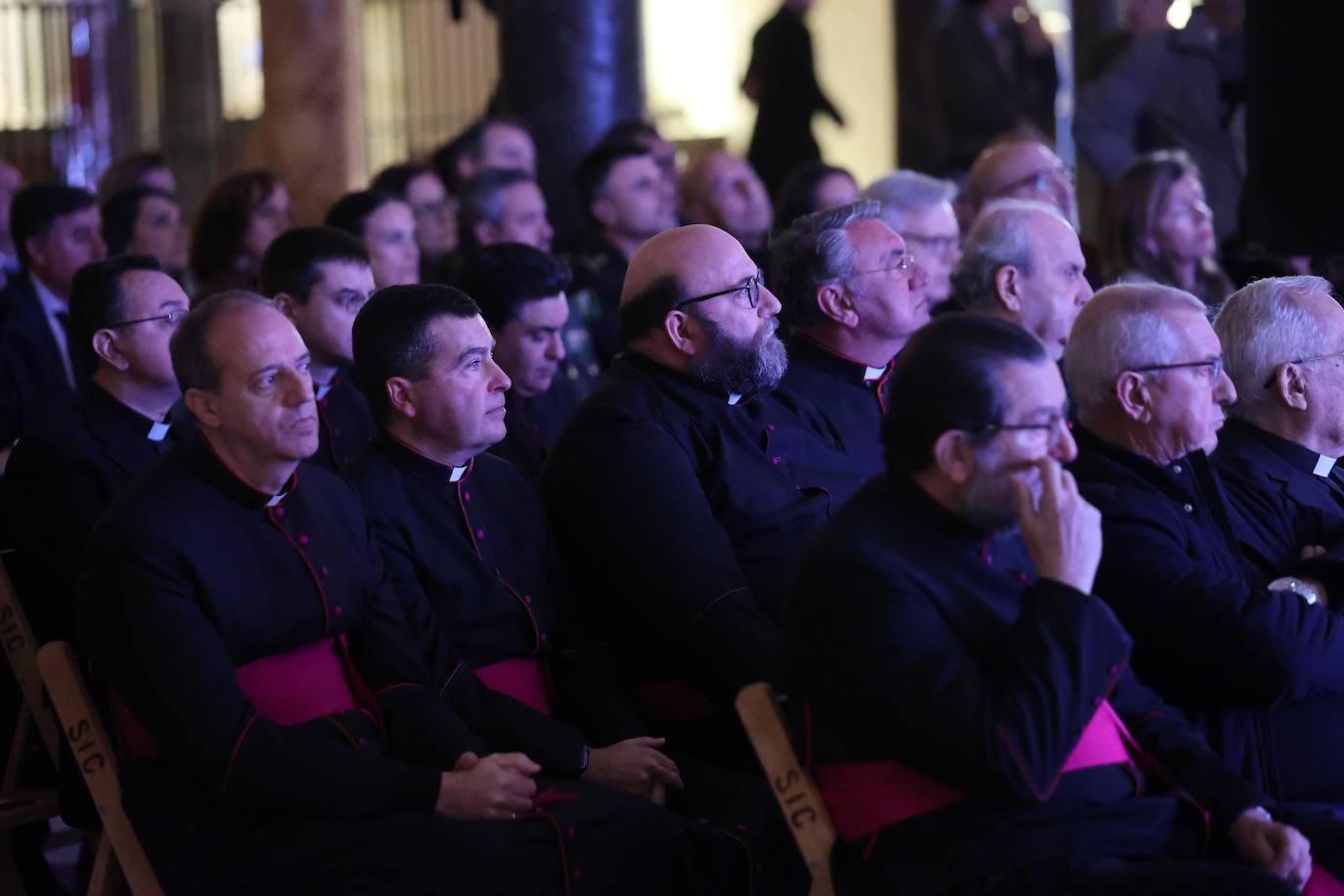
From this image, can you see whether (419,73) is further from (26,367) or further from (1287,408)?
(1287,408)

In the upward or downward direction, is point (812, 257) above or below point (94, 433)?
above

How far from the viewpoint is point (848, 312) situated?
4.57 metres

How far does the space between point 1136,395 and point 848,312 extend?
1.16 meters

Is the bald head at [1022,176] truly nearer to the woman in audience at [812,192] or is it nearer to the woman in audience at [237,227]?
the woman in audience at [812,192]

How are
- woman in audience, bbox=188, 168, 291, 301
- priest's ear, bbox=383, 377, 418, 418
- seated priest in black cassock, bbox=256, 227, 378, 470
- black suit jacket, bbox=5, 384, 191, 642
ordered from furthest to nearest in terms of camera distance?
woman in audience, bbox=188, 168, 291, 301, seated priest in black cassock, bbox=256, 227, 378, 470, black suit jacket, bbox=5, 384, 191, 642, priest's ear, bbox=383, 377, 418, 418

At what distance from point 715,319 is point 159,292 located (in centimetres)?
128

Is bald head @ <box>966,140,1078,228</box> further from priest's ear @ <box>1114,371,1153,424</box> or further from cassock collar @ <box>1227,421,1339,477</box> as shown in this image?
priest's ear @ <box>1114,371,1153,424</box>

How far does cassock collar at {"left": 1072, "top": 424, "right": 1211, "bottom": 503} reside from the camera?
136 inches

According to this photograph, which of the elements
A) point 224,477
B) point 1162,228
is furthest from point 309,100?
point 224,477

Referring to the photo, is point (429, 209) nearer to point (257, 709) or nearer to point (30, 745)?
point (30, 745)

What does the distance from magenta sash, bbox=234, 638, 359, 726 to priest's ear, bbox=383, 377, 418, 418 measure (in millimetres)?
519

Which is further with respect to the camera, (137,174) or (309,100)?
(309,100)

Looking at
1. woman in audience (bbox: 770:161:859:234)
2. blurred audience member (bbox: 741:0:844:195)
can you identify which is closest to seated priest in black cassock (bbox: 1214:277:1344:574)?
woman in audience (bbox: 770:161:859:234)

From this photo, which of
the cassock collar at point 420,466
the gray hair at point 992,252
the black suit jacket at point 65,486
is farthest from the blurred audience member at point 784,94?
the cassock collar at point 420,466
